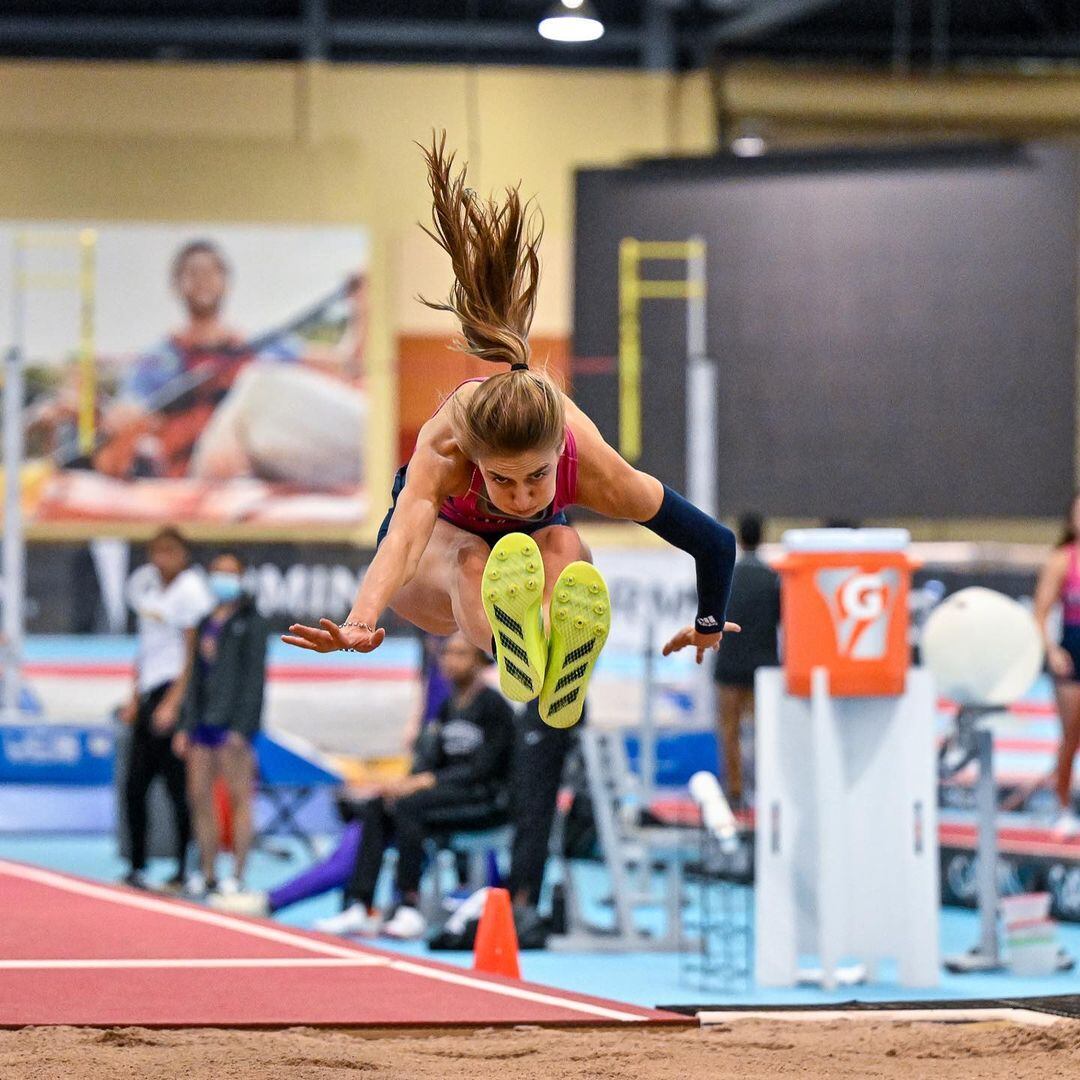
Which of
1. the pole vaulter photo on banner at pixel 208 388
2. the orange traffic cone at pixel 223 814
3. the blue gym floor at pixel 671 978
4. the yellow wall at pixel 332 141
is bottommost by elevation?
the blue gym floor at pixel 671 978

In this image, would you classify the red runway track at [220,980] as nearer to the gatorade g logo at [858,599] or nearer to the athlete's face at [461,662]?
the athlete's face at [461,662]

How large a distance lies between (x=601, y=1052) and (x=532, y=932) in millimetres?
2874

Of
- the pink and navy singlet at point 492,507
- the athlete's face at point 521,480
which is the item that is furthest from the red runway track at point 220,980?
the athlete's face at point 521,480

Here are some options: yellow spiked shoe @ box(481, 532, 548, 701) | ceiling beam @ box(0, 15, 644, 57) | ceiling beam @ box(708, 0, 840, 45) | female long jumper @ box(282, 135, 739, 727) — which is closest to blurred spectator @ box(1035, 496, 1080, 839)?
female long jumper @ box(282, 135, 739, 727)

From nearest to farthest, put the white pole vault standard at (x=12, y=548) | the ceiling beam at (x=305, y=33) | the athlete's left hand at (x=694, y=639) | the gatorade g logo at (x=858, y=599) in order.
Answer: the athlete's left hand at (x=694, y=639) → the gatorade g logo at (x=858, y=599) → the white pole vault standard at (x=12, y=548) → the ceiling beam at (x=305, y=33)

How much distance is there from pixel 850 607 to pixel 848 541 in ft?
0.75

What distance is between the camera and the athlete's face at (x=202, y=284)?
13.8 m

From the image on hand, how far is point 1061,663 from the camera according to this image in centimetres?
792

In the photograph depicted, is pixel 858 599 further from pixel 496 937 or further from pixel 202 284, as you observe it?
pixel 202 284

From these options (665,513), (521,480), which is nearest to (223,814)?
(665,513)

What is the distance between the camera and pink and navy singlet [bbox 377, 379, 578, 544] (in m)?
3.75

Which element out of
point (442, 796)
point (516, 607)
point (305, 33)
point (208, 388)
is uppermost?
point (305, 33)

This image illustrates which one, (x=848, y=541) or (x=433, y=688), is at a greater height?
(x=848, y=541)

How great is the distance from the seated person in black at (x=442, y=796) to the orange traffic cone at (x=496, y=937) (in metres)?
1.55
